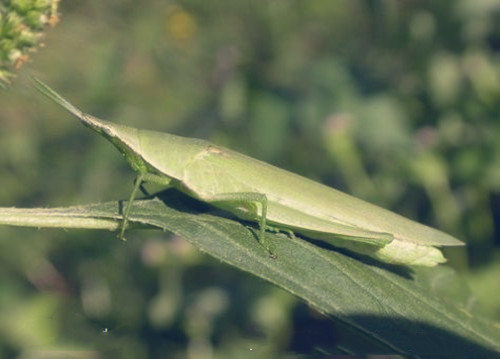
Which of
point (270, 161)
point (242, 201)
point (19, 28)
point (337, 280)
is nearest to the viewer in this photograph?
point (337, 280)

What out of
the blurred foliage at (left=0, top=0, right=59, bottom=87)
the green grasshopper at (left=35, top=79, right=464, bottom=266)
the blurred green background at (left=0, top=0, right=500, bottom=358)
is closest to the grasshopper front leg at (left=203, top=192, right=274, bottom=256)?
the green grasshopper at (left=35, top=79, right=464, bottom=266)

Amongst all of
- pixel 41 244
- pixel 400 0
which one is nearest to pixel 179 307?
pixel 41 244

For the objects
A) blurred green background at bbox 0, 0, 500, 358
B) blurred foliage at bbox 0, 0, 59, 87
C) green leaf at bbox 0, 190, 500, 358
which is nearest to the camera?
green leaf at bbox 0, 190, 500, 358

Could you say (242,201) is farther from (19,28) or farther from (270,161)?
(270,161)

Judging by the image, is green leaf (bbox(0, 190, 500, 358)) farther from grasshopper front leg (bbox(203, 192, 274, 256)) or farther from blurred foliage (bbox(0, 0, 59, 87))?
blurred foliage (bbox(0, 0, 59, 87))

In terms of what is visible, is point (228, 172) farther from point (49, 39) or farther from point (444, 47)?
point (49, 39)

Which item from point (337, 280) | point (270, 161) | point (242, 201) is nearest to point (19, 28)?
point (242, 201)

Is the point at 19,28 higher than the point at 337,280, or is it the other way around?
the point at 19,28
